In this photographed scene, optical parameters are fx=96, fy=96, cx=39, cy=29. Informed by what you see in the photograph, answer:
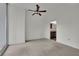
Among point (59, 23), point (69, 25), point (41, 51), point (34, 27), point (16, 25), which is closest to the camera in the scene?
point (41, 51)

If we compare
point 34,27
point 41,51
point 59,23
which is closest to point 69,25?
point 59,23

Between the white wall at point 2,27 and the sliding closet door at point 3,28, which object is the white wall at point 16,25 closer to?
the sliding closet door at point 3,28

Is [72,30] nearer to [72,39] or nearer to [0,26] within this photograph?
[72,39]

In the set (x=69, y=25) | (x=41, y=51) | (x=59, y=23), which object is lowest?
(x=41, y=51)

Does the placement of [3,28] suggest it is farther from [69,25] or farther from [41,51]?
[69,25]

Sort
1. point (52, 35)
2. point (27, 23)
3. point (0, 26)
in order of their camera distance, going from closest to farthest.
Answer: point (0, 26) < point (27, 23) < point (52, 35)

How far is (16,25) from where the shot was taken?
6.09m

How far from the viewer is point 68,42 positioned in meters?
5.54

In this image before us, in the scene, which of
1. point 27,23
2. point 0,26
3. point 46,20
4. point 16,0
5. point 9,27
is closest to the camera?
point 16,0

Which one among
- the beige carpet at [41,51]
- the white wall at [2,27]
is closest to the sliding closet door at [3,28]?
Result: the white wall at [2,27]

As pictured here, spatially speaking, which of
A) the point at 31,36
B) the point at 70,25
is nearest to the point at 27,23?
the point at 31,36

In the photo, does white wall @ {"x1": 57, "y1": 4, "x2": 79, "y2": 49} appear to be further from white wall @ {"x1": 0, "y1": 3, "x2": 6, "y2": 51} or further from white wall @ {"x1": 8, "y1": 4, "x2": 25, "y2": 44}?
white wall @ {"x1": 0, "y1": 3, "x2": 6, "y2": 51}

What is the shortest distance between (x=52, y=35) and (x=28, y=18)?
3.09 metres

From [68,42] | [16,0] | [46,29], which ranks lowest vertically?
[68,42]
